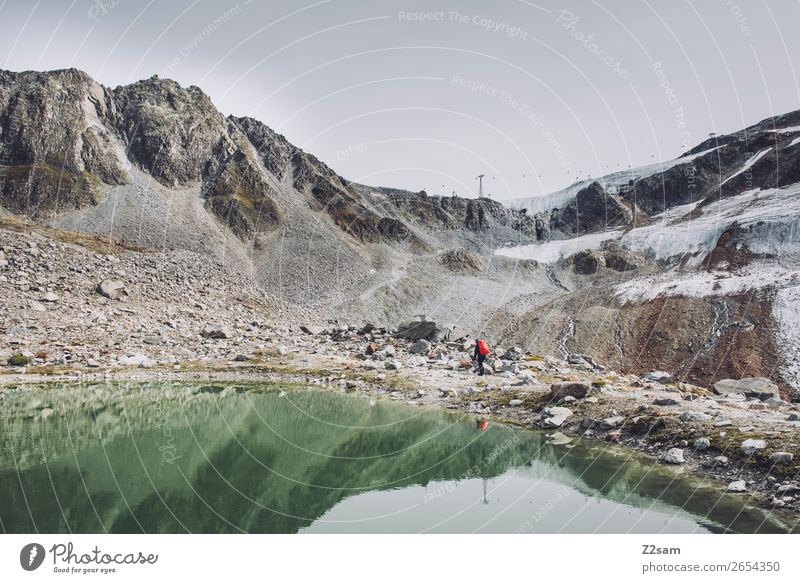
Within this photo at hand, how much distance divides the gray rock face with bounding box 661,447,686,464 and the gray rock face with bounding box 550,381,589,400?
8.10 meters

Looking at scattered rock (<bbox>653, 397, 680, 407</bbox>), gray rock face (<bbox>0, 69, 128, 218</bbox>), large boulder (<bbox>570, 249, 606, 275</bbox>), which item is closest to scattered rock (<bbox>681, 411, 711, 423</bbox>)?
scattered rock (<bbox>653, 397, 680, 407</bbox>)

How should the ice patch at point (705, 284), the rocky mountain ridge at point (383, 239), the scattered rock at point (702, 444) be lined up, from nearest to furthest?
the scattered rock at point (702, 444), the rocky mountain ridge at point (383, 239), the ice patch at point (705, 284)

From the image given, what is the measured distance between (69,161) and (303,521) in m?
110

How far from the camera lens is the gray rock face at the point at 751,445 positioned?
18766 mm

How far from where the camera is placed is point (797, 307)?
61469 millimetres

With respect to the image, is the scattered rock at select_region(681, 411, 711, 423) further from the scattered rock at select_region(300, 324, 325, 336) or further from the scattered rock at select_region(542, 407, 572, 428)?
the scattered rock at select_region(300, 324, 325, 336)

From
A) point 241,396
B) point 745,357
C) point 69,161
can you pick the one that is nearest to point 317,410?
point 241,396

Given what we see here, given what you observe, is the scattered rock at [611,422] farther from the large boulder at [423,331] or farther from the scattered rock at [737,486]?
the large boulder at [423,331]

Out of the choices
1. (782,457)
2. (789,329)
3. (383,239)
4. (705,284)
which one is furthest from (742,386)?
(383,239)

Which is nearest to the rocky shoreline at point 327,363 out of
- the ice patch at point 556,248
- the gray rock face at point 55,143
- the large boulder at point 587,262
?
the gray rock face at point 55,143

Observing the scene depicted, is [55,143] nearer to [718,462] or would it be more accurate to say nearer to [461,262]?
[461,262]

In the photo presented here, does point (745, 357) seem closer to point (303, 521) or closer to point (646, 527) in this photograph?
point (646, 527)

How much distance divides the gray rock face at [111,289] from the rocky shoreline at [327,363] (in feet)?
0.64

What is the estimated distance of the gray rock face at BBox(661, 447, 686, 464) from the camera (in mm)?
20359
